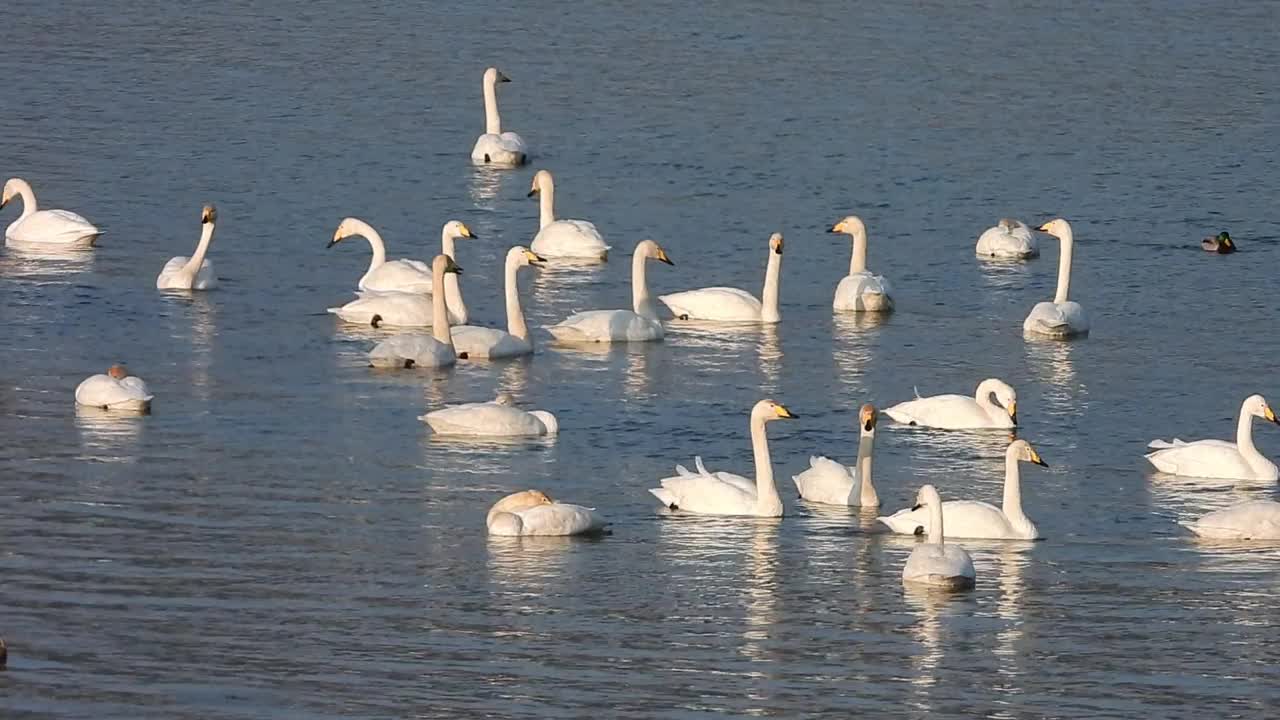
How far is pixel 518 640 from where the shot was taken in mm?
15422

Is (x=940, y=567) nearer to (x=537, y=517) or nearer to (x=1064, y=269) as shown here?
(x=537, y=517)

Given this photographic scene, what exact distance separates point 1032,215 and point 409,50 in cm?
1580

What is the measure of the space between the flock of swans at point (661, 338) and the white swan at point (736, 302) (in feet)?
0.04

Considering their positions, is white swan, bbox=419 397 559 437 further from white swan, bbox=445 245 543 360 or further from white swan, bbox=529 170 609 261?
white swan, bbox=529 170 609 261

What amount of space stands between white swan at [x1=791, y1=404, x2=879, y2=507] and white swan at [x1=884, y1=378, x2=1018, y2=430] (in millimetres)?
2414

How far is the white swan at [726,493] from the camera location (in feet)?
61.4

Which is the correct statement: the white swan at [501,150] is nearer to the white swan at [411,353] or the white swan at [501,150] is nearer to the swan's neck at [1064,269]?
the swan's neck at [1064,269]

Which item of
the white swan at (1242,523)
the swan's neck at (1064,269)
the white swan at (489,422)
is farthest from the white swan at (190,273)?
the white swan at (1242,523)

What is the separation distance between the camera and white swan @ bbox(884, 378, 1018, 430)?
21.5m

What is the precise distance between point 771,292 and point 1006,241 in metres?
4.66

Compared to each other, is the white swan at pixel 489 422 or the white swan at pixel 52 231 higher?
the white swan at pixel 52 231

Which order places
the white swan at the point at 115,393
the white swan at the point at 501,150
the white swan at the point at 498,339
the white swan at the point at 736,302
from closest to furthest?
the white swan at the point at 115,393 → the white swan at the point at 498,339 → the white swan at the point at 736,302 → the white swan at the point at 501,150

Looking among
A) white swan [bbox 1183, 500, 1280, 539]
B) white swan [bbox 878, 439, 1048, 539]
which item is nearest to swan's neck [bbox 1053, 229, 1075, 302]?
white swan [bbox 1183, 500, 1280, 539]

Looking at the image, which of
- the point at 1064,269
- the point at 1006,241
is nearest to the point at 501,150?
the point at 1006,241
